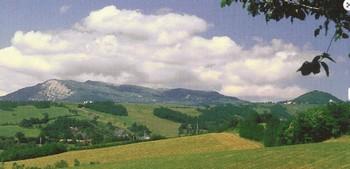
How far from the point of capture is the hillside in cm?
12850

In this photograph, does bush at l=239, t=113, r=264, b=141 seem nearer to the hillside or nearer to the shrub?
the hillside

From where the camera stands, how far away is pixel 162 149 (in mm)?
135500

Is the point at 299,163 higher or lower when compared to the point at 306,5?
lower

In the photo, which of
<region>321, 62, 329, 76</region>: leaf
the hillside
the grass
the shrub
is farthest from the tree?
the shrub

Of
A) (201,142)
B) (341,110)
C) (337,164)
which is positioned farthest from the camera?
(201,142)

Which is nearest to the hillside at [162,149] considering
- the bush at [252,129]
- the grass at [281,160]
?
the bush at [252,129]

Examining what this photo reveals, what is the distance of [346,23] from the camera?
7.30 m

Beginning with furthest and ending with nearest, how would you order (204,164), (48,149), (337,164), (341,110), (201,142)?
(48,149) < (201,142) < (341,110) < (204,164) < (337,164)

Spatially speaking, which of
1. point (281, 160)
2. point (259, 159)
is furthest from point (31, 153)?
point (281, 160)

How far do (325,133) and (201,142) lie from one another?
31233 millimetres

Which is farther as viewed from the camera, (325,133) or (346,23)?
(325,133)

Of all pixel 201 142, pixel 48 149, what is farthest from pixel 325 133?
pixel 48 149

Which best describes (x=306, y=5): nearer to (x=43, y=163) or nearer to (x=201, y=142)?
(x=43, y=163)

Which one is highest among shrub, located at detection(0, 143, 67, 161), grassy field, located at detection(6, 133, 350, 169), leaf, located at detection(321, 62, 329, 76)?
leaf, located at detection(321, 62, 329, 76)
